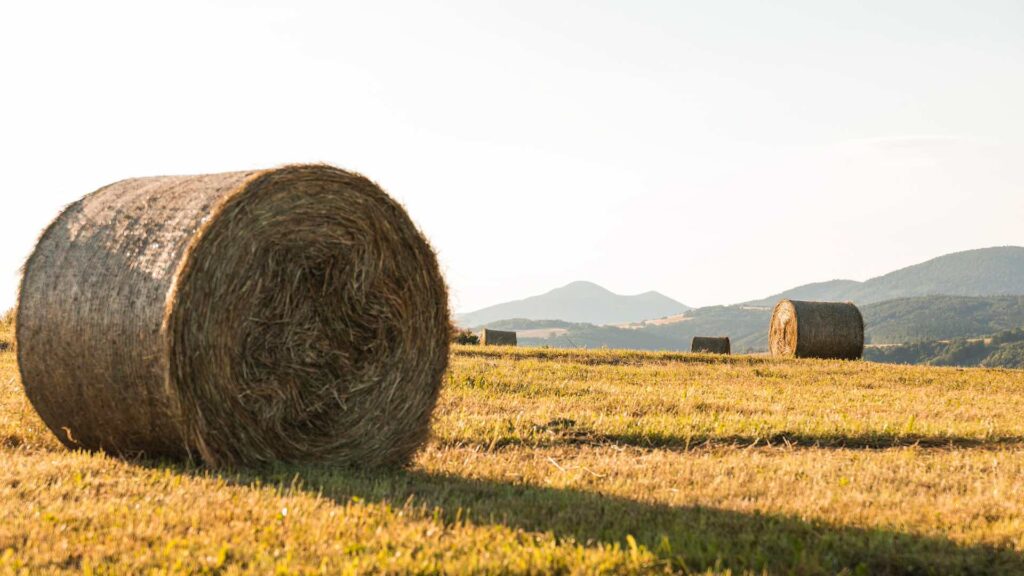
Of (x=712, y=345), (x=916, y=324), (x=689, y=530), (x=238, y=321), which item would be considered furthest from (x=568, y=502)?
(x=916, y=324)

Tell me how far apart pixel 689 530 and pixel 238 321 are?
3.89m

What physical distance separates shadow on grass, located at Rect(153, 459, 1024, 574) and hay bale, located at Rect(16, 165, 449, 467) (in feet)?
2.70

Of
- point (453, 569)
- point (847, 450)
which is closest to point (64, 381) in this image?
point (453, 569)

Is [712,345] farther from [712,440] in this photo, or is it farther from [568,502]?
[568,502]

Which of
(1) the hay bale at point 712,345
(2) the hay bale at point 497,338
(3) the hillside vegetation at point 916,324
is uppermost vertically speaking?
(3) the hillside vegetation at point 916,324

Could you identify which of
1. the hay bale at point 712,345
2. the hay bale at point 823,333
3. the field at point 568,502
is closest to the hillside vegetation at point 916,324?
the hay bale at point 712,345

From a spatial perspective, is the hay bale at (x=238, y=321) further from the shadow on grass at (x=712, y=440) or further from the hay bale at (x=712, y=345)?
the hay bale at (x=712, y=345)

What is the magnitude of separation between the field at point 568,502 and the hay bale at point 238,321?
387 mm

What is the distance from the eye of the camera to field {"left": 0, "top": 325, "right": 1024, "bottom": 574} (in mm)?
5551

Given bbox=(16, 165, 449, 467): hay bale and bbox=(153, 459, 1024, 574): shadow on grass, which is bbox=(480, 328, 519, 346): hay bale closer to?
bbox=(16, 165, 449, 467): hay bale

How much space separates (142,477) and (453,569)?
321cm

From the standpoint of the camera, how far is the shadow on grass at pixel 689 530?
5.76 metres

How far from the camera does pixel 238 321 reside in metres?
8.06

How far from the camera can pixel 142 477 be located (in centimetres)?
741
